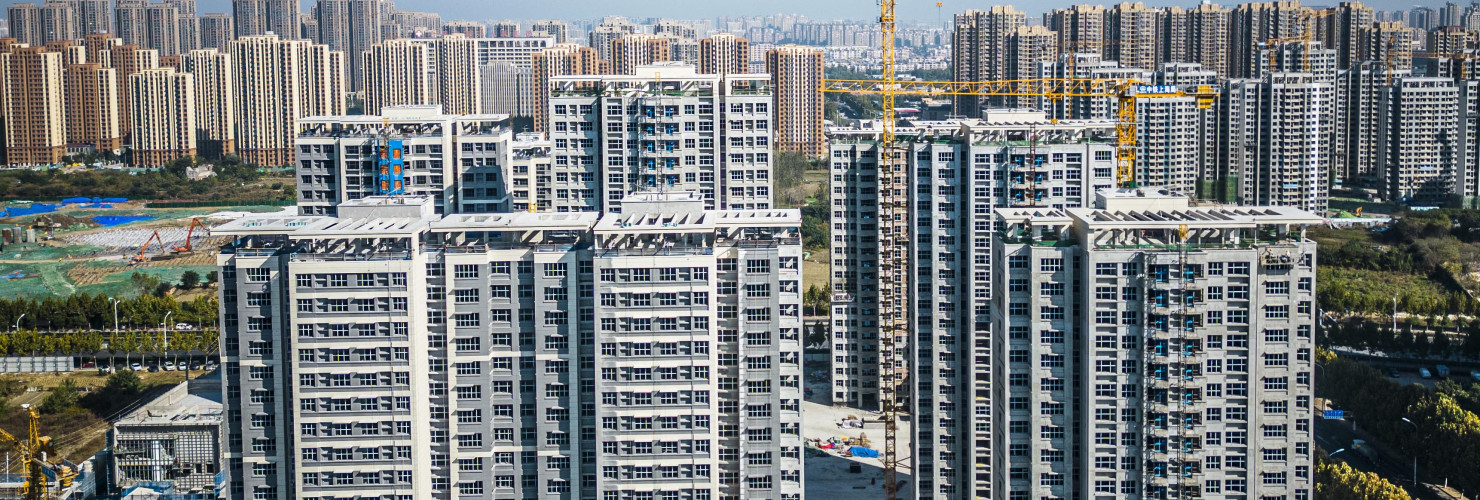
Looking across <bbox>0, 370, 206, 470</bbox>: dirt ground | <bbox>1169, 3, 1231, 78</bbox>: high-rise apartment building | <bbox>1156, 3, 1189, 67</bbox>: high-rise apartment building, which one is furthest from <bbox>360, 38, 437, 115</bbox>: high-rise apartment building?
<bbox>0, 370, 206, 470</bbox>: dirt ground

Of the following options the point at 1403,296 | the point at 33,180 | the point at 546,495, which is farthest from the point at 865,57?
the point at 546,495

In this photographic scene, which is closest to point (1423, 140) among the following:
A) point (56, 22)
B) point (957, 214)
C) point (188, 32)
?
point (957, 214)

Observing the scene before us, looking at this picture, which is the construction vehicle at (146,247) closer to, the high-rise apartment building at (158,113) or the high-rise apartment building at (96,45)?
the high-rise apartment building at (158,113)

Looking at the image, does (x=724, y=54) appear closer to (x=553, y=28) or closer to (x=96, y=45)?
(x=96, y=45)

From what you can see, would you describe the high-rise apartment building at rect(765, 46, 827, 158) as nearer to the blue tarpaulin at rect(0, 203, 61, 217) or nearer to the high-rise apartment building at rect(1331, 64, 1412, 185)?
the high-rise apartment building at rect(1331, 64, 1412, 185)

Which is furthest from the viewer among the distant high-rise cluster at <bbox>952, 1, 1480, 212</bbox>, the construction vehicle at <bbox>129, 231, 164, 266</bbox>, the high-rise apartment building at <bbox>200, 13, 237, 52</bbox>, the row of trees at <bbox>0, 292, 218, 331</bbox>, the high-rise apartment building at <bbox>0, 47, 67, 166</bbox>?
the high-rise apartment building at <bbox>200, 13, 237, 52</bbox>

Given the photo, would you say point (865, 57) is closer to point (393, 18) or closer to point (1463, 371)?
point (393, 18)
